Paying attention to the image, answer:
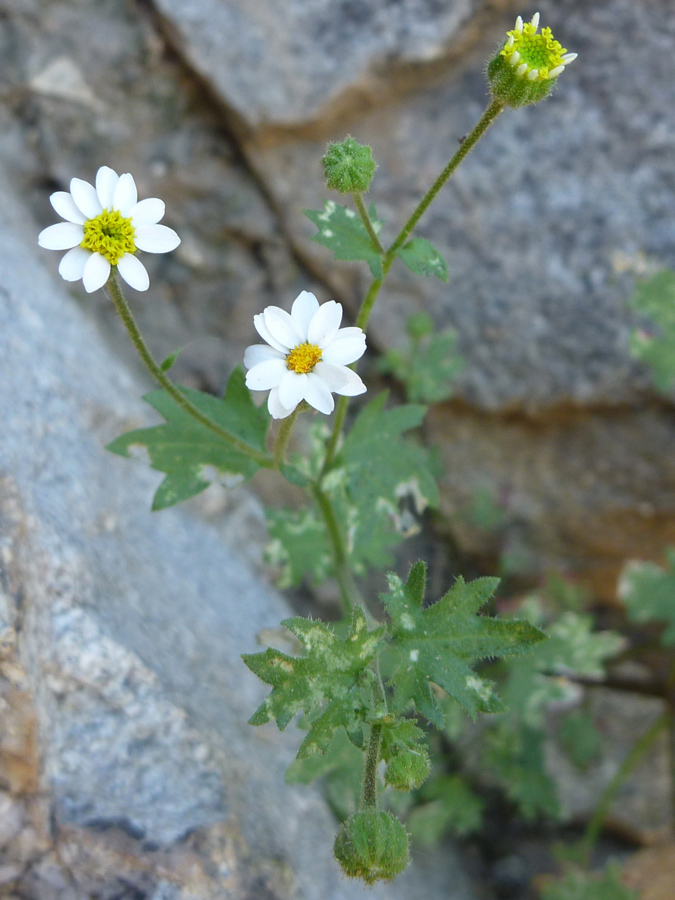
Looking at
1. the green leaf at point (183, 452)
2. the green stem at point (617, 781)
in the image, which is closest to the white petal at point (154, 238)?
the green leaf at point (183, 452)

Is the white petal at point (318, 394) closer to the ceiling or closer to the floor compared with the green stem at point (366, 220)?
closer to the floor

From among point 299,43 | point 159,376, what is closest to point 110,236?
point 159,376

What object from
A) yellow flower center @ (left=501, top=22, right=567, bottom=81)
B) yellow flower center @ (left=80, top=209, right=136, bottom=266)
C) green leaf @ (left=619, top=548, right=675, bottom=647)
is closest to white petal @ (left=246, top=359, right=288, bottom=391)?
yellow flower center @ (left=80, top=209, right=136, bottom=266)

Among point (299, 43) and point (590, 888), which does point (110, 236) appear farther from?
point (590, 888)

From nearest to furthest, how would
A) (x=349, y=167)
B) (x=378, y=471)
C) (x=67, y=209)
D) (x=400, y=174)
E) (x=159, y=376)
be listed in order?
(x=67, y=209)
(x=349, y=167)
(x=159, y=376)
(x=378, y=471)
(x=400, y=174)

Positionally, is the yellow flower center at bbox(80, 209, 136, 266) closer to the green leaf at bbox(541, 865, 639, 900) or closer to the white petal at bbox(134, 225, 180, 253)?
the white petal at bbox(134, 225, 180, 253)

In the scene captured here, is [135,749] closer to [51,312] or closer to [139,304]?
[51,312]

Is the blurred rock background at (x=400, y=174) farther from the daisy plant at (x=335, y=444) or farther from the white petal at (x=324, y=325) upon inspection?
the white petal at (x=324, y=325)
